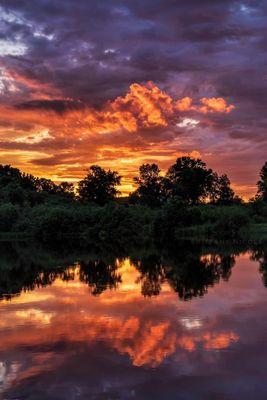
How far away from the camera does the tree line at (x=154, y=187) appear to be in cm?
12512

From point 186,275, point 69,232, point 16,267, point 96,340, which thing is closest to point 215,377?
point 96,340

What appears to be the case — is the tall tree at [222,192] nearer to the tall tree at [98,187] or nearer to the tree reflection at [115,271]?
the tall tree at [98,187]

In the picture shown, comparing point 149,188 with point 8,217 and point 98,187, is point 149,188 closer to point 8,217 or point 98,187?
point 98,187

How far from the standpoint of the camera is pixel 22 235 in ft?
289

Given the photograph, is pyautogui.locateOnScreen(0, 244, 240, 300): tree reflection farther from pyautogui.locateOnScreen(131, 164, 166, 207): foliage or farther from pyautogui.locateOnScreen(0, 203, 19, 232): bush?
pyautogui.locateOnScreen(131, 164, 166, 207): foliage

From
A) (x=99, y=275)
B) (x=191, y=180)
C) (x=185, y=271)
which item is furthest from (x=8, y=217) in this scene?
(x=185, y=271)

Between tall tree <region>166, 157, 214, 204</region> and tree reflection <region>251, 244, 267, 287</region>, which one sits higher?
tall tree <region>166, 157, 214, 204</region>

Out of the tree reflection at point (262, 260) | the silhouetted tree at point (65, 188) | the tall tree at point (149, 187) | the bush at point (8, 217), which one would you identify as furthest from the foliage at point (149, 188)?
the tree reflection at point (262, 260)

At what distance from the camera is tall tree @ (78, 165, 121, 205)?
479 feet

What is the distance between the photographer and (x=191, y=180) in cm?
12519

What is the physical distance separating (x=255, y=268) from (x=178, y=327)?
18970 mm

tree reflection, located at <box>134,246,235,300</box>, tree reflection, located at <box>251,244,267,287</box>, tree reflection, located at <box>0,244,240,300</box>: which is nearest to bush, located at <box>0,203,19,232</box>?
tree reflection, located at <box>0,244,240,300</box>

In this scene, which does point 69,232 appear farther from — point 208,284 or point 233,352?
point 233,352

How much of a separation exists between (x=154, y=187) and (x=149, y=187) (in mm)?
1341
